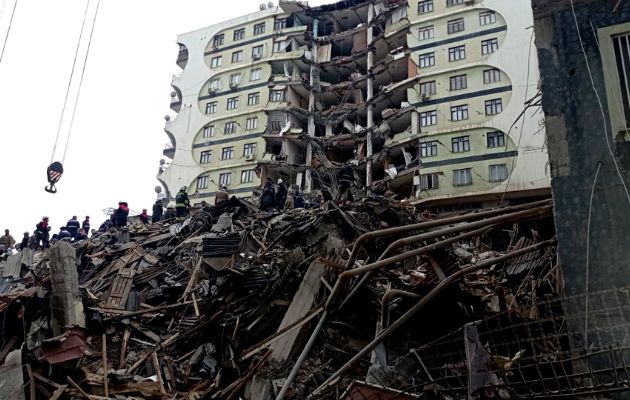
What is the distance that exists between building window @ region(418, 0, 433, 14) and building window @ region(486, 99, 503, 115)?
32.1 ft

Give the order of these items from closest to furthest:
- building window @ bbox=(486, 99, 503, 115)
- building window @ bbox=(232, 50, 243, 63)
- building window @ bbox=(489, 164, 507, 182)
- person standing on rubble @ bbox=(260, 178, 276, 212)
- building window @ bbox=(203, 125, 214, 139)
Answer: person standing on rubble @ bbox=(260, 178, 276, 212), building window @ bbox=(489, 164, 507, 182), building window @ bbox=(486, 99, 503, 115), building window @ bbox=(203, 125, 214, 139), building window @ bbox=(232, 50, 243, 63)

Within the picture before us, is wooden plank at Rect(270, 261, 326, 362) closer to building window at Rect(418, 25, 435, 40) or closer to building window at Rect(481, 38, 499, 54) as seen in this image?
building window at Rect(481, 38, 499, 54)

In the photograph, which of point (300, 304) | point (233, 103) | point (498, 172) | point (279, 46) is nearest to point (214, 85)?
point (233, 103)

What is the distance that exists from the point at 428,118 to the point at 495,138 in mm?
5158

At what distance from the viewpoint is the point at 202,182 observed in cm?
4453

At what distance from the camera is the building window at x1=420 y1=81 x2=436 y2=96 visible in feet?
123

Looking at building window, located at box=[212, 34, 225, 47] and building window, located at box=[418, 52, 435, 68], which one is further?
building window, located at box=[212, 34, 225, 47]

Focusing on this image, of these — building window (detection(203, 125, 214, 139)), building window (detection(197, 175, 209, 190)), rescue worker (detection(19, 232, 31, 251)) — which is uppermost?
building window (detection(203, 125, 214, 139))

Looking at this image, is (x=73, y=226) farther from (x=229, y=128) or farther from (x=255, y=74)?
(x=255, y=74)

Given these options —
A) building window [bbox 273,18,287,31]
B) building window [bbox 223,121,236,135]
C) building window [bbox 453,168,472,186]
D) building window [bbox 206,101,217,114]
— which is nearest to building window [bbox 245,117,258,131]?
building window [bbox 223,121,236,135]

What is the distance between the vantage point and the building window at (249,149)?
43.2 m

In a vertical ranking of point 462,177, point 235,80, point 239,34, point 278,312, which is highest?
point 239,34

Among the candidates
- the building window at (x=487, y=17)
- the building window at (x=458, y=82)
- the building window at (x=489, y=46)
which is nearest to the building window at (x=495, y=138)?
the building window at (x=458, y=82)

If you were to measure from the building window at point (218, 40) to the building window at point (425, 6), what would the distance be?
61.6 ft
